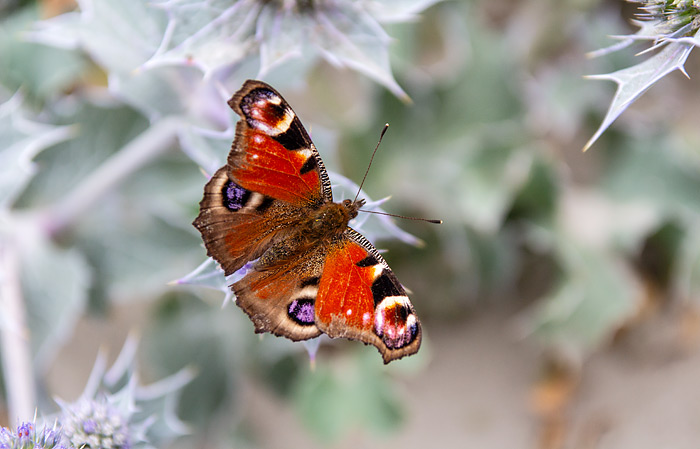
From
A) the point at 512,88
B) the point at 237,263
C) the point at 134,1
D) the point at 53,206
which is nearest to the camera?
the point at 237,263

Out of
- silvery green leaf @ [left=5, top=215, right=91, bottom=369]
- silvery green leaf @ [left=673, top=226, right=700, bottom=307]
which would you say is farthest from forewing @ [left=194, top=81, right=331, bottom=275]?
silvery green leaf @ [left=673, top=226, right=700, bottom=307]

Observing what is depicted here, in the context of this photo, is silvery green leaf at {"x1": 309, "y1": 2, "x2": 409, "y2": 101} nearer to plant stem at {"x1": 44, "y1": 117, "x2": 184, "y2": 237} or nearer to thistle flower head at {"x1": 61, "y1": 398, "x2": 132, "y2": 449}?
plant stem at {"x1": 44, "y1": 117, "x2": 184, "y2": 237}

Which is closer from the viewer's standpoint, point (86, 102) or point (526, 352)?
point (86, 102)

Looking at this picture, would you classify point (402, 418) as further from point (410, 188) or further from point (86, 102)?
point (86, 102)

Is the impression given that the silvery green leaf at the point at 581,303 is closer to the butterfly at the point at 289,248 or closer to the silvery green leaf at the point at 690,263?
the silvery green leaf at the point at 690,263

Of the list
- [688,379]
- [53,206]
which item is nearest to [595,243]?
[688,379]

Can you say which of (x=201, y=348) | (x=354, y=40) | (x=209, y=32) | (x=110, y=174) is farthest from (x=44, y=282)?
(x=354, y=40)

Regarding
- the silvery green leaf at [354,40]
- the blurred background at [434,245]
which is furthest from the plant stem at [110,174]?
the silvery green leaf at [354,40]
